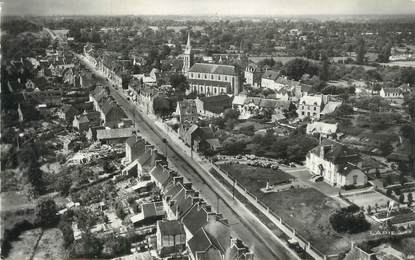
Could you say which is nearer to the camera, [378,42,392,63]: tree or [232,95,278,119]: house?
[232,95,278,119]: house

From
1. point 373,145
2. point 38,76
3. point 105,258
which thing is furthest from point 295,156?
point 38,76

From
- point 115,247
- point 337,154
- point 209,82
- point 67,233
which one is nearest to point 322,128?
point 337,154

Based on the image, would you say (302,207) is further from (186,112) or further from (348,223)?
(186,112)

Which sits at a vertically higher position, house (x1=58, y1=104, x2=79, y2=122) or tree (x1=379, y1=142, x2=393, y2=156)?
house (x1=58, y1=104, x2=79, y2=122)

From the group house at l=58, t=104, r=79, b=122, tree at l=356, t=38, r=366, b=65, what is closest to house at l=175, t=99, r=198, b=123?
house at l=58, t=104, r=79, b=122

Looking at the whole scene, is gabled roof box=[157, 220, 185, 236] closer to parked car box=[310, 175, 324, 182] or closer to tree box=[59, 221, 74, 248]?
tree box=[59, 221, 74, 248]

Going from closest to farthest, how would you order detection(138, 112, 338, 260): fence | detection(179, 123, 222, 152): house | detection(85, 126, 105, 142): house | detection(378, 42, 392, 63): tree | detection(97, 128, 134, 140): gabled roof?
detection(138, 112, 338, 260): fence
detection(179, 123, 222, 152): house
detection(97, 128, 134, 140): gabled roof
detection(85, 126, 105, 142): house
detection(378, 42, 392, 63): tree

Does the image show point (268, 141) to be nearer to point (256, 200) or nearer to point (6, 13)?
point (256, 200)

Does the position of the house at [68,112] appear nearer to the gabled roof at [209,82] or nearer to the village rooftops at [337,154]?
the gabled roof at [209,82]
